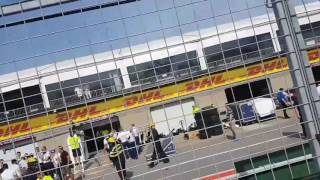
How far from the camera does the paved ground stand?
212 centimetres

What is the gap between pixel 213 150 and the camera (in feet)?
8.37

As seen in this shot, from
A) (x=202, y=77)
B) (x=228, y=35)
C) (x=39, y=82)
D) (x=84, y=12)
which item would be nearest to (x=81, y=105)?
(x=39, y=82)

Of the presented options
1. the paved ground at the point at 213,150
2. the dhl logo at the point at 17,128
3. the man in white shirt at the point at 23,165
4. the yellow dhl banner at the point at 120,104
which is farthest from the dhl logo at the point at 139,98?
the man in white shirt at the point at 23,165

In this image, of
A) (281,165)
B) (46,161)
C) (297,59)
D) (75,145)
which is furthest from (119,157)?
(297,59)

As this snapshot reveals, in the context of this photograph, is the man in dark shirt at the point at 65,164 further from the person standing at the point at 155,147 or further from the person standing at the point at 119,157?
the person standing at the point at 155,147

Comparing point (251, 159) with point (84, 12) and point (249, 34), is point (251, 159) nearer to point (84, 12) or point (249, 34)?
point (249, 34)

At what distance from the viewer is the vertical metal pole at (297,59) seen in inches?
76.9

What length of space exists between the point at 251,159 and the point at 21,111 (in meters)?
1.25

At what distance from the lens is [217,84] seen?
2.53m

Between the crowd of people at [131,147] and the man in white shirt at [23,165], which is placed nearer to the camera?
the crowd of people at [131,147]

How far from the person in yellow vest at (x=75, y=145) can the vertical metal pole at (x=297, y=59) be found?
1.13 meters

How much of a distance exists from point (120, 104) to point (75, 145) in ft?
1.07

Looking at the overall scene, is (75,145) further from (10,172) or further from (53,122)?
(10,172)

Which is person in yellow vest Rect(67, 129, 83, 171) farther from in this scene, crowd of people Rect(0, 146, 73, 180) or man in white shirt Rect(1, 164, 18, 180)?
man in white shirt Rect(1, 164, 18, 180)
